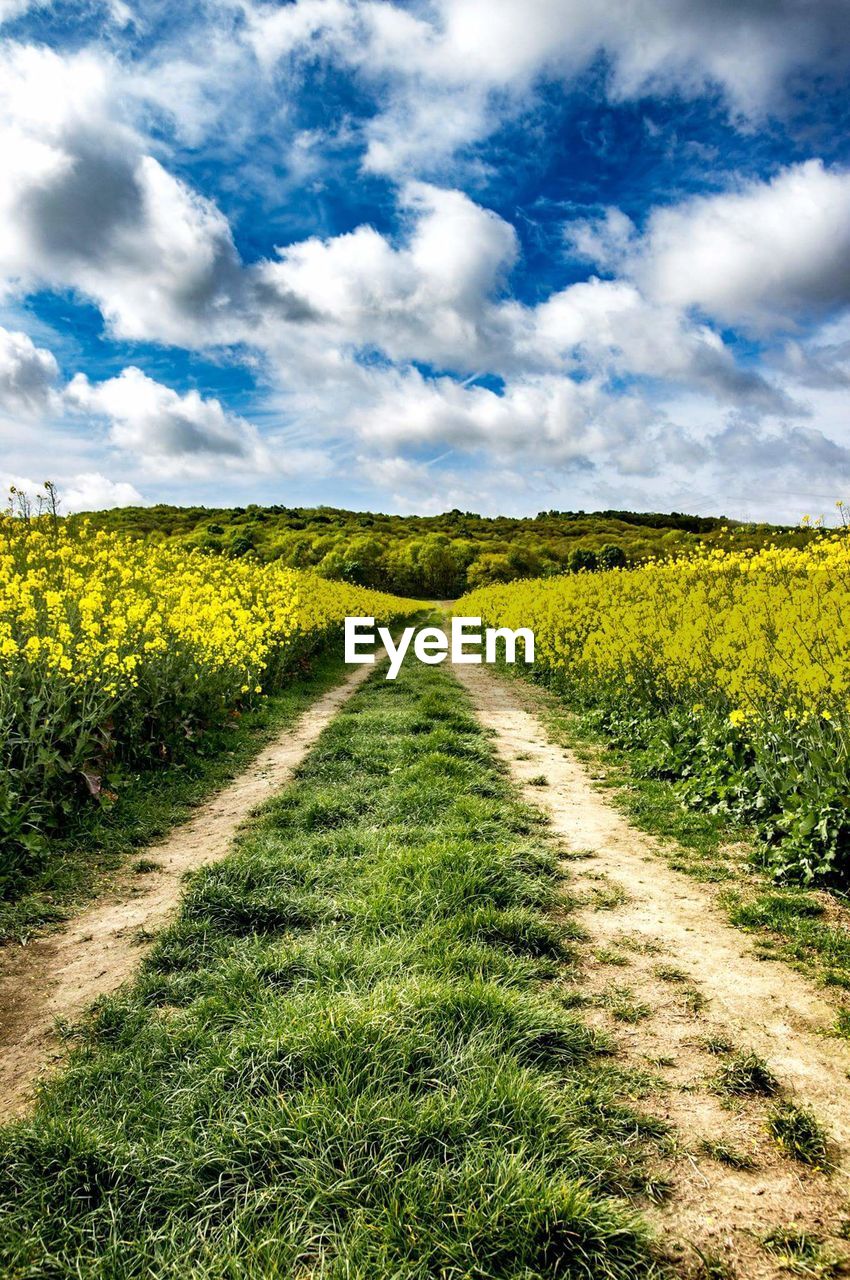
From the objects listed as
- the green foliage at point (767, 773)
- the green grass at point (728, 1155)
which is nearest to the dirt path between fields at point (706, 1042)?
the green grass at point (728, 1155)

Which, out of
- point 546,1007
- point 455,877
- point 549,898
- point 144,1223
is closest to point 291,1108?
point 144,1223

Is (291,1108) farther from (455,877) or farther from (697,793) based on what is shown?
(697,793)

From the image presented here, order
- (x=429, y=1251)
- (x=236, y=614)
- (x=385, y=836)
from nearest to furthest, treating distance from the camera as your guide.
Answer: (x=429, y=1251) < (x=385, y=836) < (x=236, y=614)

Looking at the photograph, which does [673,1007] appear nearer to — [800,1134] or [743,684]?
[800,1134]

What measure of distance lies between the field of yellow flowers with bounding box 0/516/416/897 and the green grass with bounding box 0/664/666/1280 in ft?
8.05

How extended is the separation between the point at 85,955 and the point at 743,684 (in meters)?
5.63

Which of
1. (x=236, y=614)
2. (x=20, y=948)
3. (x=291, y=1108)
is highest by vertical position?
(x=236, y=614)

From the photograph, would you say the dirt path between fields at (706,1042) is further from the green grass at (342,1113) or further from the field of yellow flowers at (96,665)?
the field of yellow flowers at (96,665)

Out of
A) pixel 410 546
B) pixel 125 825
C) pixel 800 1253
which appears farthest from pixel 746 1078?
pixel 410 546

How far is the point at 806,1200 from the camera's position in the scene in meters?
2.31

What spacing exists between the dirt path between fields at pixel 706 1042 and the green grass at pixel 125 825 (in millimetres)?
3469

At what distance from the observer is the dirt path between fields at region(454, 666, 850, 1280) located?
2.24 m

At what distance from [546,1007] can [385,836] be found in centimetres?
235

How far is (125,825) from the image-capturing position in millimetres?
6176
